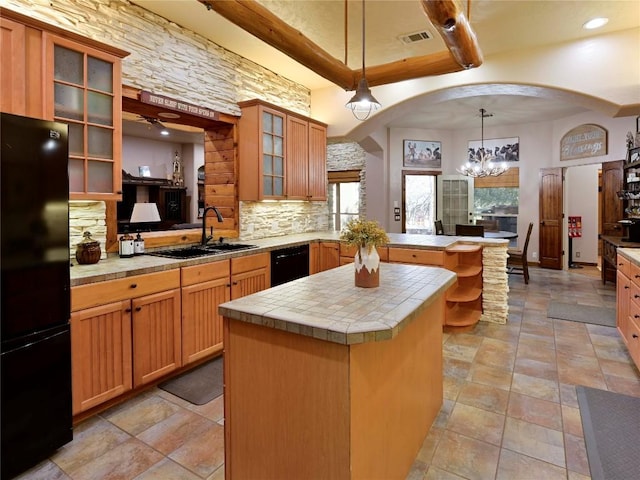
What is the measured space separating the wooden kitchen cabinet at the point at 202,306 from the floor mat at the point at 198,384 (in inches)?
4.9

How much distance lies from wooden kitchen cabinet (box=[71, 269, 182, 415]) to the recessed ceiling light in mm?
4388

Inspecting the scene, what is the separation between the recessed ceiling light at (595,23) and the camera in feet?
11.2

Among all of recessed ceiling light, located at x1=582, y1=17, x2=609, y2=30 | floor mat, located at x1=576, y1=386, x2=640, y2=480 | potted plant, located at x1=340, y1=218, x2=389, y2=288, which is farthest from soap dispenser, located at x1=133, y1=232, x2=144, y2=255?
recessed ceiling light, located at x1=582, y1=17, x2=609, y2=30

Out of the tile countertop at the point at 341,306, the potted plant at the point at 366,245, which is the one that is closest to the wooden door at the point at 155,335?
the tile countertop at the point at 341,306

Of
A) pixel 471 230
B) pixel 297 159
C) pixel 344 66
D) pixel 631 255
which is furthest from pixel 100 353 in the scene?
pixel 471 230

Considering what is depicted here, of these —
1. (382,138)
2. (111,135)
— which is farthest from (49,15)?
(382,138)

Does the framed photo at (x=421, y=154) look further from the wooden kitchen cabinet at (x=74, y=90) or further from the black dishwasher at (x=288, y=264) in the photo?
the wooden kitchen cabinet at (x=74, y=90)

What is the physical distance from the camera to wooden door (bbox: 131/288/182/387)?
8.54ft

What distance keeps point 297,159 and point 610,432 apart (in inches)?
157

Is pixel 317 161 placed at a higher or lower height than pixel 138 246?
higher

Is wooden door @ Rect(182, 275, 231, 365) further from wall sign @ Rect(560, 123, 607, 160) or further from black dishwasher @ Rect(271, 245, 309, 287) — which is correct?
wall sign @ Rect(560, 123, 607, 160)

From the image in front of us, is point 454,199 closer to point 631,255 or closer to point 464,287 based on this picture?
point 464,287

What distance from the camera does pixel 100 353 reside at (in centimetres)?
238

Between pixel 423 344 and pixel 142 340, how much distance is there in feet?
6.41
